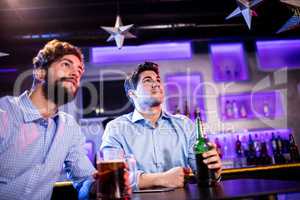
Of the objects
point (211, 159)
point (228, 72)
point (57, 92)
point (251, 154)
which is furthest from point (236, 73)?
point (57, 92)

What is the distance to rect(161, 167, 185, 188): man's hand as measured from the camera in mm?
1339

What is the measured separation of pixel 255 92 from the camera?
Answer: 4.53 metres

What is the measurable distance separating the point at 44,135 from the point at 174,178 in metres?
0.69

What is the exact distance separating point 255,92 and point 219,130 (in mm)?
843

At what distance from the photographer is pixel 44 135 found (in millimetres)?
1487

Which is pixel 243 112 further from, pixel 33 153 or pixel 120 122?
pixel 33 153

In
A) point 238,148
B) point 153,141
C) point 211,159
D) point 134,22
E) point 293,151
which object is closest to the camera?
point 211,159

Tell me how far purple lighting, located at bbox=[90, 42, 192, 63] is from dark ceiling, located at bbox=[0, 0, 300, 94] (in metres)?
0.81

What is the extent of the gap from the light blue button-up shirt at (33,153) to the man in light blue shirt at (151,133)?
0.26 meters

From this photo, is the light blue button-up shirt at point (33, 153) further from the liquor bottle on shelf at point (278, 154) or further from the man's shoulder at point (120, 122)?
the liquor bottle on shelf at point (278, 154)

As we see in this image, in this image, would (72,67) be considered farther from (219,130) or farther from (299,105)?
(299,105)

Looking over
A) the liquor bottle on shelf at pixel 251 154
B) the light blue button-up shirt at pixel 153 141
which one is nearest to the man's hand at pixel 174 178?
the light blue button-up shirt at pixel 153 141

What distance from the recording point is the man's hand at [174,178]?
1339 millimetres

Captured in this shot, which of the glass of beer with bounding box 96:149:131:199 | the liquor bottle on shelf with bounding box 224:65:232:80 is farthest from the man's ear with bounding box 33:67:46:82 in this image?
the liquor bottle on shelf with bounding box 224:65:232:80
